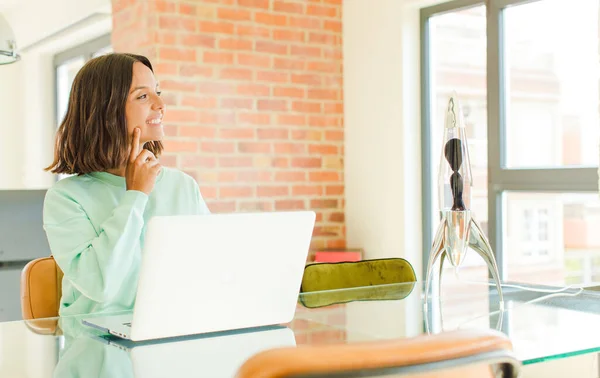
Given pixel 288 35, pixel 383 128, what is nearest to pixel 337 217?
pixel 383 128

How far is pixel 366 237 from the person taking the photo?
4184mm

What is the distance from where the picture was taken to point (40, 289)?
2111mm

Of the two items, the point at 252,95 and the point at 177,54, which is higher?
the point at 177,54

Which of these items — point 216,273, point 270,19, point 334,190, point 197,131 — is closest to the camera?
point 216,273

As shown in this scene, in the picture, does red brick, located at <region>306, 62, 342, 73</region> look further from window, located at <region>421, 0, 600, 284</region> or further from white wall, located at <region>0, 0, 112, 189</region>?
white wall, located at <region>0, 0, 112, 189</region>

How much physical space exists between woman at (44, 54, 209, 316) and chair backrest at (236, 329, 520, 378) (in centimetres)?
111

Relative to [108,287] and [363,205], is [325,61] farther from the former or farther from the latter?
[108,287]

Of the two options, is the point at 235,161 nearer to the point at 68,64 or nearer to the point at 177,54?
the point at 177,54

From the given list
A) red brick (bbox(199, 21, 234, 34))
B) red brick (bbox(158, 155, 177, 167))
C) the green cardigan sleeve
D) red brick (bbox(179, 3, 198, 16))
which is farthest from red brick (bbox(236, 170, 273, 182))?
the green cardigan sleeve

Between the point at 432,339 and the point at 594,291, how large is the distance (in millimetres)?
1547

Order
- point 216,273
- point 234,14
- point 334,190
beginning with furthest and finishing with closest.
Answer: point 334,190, point 234,14, point 216,273

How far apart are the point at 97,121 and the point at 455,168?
94 centimetres

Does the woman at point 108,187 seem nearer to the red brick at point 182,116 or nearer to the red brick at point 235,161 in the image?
the red brick at point 182,116

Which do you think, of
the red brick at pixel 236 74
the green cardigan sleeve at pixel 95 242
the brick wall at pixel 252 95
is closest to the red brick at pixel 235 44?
the brick wall at pixel 252 95
